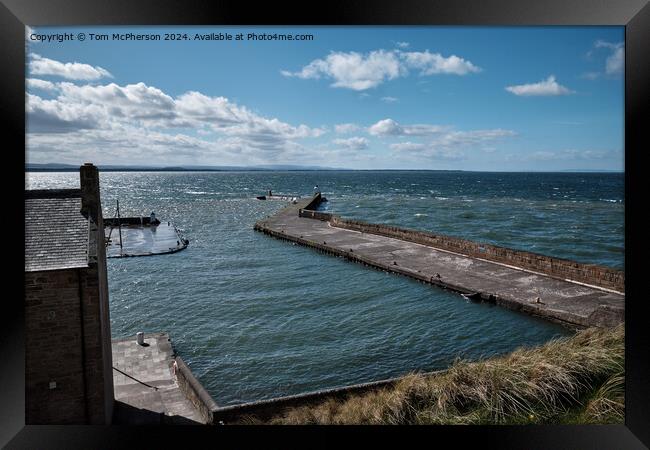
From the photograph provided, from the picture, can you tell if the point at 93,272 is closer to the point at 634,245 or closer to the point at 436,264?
the point at 634,245

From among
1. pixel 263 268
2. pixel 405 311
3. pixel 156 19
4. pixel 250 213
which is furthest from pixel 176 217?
pixel 156 19

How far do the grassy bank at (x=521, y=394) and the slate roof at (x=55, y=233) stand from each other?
5335 mm

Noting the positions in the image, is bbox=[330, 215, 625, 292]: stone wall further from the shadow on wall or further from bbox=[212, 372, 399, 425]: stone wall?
the shadow on wall

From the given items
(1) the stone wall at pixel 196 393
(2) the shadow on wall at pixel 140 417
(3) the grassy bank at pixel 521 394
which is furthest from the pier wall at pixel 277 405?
(3) the grassy bank at pixel 521 394

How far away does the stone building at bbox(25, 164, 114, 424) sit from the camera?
7.59 m

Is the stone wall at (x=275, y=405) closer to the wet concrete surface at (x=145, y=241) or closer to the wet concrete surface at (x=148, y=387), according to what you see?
the wet concrete surface at (x=148, y=387)

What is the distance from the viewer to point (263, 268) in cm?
2700

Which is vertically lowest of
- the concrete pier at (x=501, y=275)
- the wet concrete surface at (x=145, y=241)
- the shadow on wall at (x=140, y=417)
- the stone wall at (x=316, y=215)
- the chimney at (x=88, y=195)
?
the shadow on wall at (x=140, y=417)

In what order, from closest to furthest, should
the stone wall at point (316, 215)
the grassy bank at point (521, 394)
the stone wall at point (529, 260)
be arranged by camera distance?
the grassy bank at point (521, 394) < the stone wall at point (529, 260) < the stone wall at point (316, 215)

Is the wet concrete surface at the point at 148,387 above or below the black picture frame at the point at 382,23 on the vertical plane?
below

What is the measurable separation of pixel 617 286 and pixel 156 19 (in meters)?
20.2

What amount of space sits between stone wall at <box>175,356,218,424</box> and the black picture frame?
397cm

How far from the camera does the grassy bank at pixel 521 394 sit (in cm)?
663

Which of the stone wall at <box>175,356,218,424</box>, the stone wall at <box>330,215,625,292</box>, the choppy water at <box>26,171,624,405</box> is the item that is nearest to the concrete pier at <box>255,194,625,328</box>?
the stone wall at <box>330,215,625,292</box>
